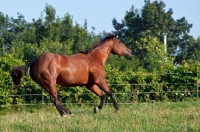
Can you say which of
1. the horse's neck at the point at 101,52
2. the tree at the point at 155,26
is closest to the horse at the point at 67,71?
the horse's neck at the point at 101,52

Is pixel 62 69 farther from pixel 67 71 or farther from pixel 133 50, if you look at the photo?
pixel 133 50

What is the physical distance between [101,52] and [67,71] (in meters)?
1.37

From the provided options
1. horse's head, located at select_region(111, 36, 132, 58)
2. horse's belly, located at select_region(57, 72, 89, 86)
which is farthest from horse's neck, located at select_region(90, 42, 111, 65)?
horse's belly, located at select_region(57, 72, 89, 86)

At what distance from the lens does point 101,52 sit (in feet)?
39.5

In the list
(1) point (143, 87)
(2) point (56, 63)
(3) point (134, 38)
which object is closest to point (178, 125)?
(2) point (56, 63)

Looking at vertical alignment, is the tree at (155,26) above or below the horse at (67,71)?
above

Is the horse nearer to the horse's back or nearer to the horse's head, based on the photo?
the horse's back

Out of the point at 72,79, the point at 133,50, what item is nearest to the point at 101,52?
the point at 72,79

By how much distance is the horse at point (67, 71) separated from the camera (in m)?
10.8

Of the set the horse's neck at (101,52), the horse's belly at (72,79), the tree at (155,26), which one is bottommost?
the horse's belly at (72,79)

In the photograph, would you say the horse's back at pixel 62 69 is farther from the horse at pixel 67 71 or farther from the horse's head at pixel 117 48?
the horse's head at pixel 117 48

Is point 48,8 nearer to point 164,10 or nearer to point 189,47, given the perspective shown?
point 164,10

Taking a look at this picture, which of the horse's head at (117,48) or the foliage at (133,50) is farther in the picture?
the foliage at (133,50)

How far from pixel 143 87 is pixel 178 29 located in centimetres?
3592
